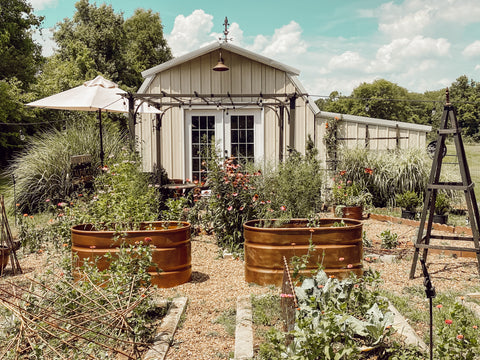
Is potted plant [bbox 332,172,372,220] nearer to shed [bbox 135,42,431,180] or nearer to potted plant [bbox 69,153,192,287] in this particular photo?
shed [bbox 135,42,431,180]

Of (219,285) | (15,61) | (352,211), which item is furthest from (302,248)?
(15,61)

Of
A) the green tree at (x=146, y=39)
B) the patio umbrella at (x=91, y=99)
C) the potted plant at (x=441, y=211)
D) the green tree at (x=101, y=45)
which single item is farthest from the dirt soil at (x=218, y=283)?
the green tree at (x=146, y=39)

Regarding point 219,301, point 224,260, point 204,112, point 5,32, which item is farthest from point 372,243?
point 5,32

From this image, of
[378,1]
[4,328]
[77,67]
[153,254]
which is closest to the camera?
[4,328]

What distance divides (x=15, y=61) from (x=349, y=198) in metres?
17.7

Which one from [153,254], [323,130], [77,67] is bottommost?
[153,254]

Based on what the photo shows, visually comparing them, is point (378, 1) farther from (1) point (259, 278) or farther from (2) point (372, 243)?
(1) point (259, 278)

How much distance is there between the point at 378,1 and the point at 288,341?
24.9 feet

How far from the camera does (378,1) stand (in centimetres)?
840

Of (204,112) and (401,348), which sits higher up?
(204,112)

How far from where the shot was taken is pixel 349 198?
8.56 meters

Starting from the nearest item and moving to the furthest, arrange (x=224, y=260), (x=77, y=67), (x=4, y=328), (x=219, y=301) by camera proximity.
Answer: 1. (x=4, y=328)
2. (x=219, y=301)
3. (x=224, y=260)
4. (x=77, y=67)

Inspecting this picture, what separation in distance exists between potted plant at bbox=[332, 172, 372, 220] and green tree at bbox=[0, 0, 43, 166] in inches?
538

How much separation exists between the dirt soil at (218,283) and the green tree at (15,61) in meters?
14.3
